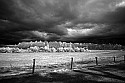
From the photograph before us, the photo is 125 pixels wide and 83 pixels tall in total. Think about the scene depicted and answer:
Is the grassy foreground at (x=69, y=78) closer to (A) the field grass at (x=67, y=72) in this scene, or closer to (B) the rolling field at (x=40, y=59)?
(A) the field grass at (x=67, y=72)

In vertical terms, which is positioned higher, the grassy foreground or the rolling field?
the grassy foreground

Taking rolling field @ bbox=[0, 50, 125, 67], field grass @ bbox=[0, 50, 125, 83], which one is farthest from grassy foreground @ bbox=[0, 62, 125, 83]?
rolling field @ bbox=[0, 50, 125, 67]

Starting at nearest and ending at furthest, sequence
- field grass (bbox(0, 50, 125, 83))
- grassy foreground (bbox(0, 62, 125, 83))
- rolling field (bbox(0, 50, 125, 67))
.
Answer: grassy foreground (bbox(0, 62, 125, 83)), field grass (bbox(0, 50, 125, 83)), rolling field (bbox(0, 50, 125, 67))

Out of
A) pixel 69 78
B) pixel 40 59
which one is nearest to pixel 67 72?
pixel 69 78

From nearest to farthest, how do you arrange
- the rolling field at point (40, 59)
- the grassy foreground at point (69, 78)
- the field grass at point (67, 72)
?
the grassy foreground at point (69, 78) → the field grass at point (67, 72) → the rolling field at point (40, 59)

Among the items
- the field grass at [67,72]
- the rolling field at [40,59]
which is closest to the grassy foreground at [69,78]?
the field grass at [67,72]

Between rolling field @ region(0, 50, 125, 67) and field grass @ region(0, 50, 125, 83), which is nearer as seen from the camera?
field grass @ region(0, 50, 125, 83)

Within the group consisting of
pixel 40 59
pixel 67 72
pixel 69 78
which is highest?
pixel 69 78

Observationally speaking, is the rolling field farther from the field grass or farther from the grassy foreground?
the grassy foreground

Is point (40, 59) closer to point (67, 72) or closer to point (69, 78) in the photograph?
point (67, 72)

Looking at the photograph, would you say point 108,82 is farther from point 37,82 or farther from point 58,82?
point 37,82

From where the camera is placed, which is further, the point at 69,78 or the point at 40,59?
the point at 40,59

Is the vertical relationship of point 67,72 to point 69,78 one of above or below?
below

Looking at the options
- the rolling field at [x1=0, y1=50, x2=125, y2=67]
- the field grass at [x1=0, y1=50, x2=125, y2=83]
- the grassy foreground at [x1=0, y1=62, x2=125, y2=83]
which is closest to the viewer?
the grassy foreground at [x1=0, y1=62, x2=125, y2=83]
